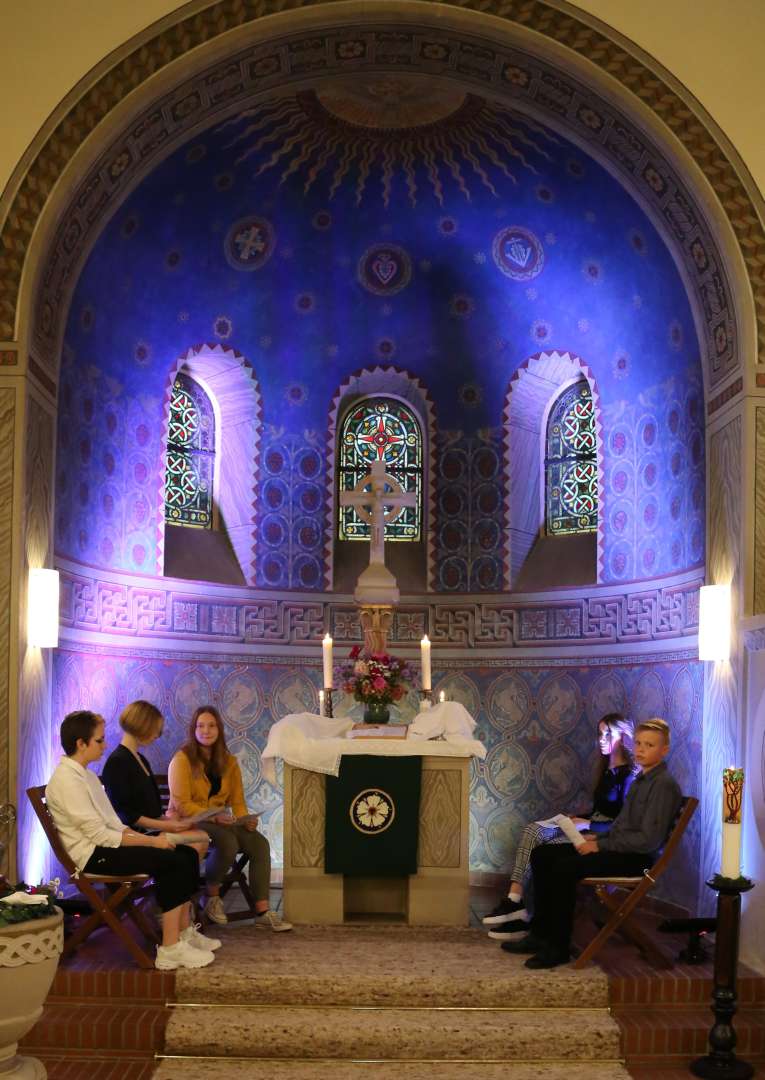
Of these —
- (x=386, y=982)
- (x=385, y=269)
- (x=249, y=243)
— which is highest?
(x=249, y=243)

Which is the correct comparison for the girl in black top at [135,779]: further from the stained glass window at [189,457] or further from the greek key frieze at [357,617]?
the stained glass window at [189,457]

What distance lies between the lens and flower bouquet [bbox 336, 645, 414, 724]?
8984mm

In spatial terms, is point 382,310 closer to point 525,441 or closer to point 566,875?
point 525,441

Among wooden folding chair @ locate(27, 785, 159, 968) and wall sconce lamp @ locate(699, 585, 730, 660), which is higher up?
wall sconce lamp @ locate(699, 585, 730, 660)

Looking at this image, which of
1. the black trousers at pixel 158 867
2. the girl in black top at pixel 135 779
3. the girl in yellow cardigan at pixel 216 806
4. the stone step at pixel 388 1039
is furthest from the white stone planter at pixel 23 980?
the girl in yellow cardigan at pixel 216 806

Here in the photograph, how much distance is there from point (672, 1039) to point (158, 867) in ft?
9.75

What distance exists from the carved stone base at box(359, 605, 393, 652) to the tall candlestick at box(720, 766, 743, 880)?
356 centimetres

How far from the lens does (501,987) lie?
6.83 metres

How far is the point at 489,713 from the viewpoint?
1104cm

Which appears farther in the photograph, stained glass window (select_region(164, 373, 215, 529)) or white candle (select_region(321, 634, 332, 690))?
→ stained glass window (select_region(164, 373, 215, 529))

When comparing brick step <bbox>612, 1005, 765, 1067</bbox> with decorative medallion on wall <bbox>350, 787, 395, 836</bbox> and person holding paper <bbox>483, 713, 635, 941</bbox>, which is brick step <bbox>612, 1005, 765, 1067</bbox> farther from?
decorative medallion on wall <bbox>350, 787, 395, 836</bbox>

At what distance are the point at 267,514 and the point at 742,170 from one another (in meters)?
5.25

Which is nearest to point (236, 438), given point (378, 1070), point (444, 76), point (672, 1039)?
point (444, 76)

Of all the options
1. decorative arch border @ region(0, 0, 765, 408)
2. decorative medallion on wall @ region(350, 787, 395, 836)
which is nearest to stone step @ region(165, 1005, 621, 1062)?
decorative medallion on wall @ region(350, 787, 395, 836)
